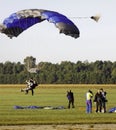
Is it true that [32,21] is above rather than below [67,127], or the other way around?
above

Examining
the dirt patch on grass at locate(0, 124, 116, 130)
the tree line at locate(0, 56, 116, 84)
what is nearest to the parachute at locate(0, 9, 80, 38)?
the dirt patch on grass at locate(0, 124, 116, 130)

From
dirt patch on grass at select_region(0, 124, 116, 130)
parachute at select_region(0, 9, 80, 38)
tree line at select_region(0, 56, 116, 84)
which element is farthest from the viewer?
tree line at select_region(0, 56, 116, 84)

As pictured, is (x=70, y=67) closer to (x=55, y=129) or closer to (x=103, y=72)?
(x=103, y=72)

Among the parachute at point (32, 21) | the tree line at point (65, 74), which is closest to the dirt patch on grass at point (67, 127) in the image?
the parachute at point (32, 21)

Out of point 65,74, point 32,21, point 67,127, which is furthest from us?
point 65,74

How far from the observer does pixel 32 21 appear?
32.8m

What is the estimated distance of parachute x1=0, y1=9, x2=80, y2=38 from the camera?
3048 cm

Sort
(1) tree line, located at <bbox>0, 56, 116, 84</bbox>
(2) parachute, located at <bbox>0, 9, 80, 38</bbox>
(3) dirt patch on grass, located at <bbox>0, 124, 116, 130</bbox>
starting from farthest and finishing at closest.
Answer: (1) tree line, located at <bbox>0, 56, 116, 84</bbox> < (2) parachute, located at <bbox>0, 9, 80, 38</bbox> < (3) dirt patch on grass, located at <bbox>0, 124, 116, 130</bbox>

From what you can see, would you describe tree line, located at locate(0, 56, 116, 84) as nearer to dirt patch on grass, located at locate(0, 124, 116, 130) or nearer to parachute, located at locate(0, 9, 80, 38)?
parachute, located at locate(0, 9, 80, 38)

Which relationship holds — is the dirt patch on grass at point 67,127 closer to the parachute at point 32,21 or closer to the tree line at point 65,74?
the parachute at point 32,21

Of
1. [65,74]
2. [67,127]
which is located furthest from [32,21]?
[65,74]

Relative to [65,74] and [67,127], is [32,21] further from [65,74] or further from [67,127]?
[65,74]

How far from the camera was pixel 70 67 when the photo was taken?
174500 millimetres

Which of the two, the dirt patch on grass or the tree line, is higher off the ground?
the tree line
